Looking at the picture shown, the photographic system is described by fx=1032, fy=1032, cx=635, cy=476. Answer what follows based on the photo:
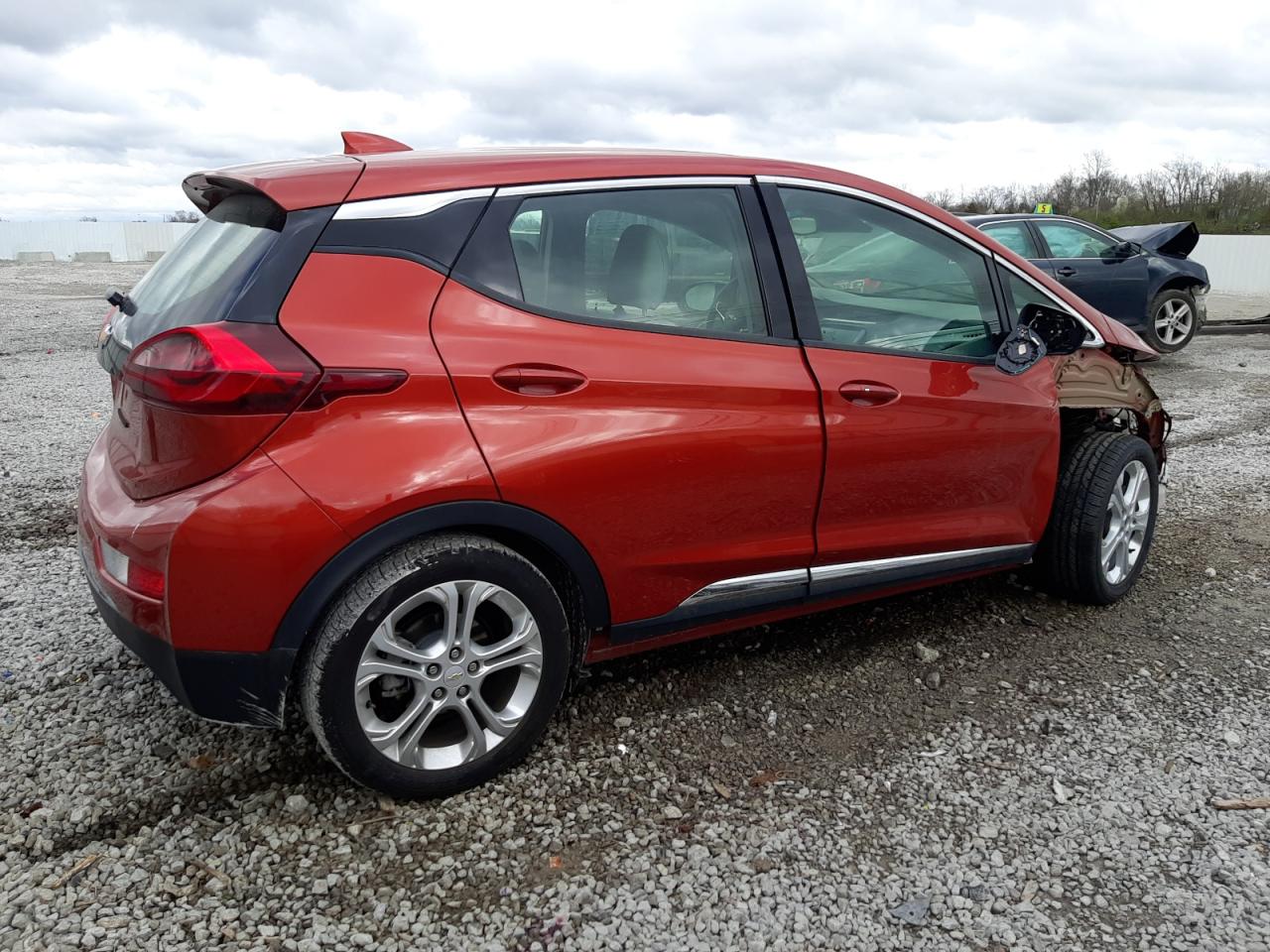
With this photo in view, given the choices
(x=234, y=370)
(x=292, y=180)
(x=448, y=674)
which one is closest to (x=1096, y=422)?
(x=448, y=674)

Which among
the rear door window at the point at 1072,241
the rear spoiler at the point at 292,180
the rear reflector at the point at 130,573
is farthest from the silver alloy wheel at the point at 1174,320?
the rear reflector at the point at 130,573

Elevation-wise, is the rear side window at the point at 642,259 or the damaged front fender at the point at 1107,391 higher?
the rear side window at the point at 642,259

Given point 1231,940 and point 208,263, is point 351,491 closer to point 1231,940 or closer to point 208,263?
point 208,263

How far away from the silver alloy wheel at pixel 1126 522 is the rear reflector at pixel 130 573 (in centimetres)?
333

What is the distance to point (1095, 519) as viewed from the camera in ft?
12.9

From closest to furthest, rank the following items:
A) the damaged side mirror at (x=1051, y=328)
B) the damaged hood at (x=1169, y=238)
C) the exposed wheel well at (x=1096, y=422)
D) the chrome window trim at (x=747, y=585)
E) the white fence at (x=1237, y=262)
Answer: the chrome window trim at (x=747, y=585)
the damaged side mirror at (x=1051, y=328)
the exposed wheel well at (x=1096, y=422)
the damaged hood at (x=1169, y=238)
the white fence at (x=1237, y=262)

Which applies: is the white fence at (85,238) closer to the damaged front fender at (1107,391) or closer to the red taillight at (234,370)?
the damaged front fender at (1107,391)

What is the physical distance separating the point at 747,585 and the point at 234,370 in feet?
5.21

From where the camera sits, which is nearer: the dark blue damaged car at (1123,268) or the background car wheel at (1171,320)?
the dark blue damaged car at (1123,268)

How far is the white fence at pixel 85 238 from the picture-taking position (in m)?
42.1

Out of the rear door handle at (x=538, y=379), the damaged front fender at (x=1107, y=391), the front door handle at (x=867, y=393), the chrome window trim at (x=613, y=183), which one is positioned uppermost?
the chrome window trim at (x=613, y=183)

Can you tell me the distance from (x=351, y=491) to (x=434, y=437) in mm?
238

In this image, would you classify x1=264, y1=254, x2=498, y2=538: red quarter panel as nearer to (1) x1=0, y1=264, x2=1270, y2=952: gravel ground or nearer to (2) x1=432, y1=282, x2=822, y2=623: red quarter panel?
(2) x1=432, y1=282, x2=822, y2=623: red quarter panel

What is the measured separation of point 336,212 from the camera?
2.53m
